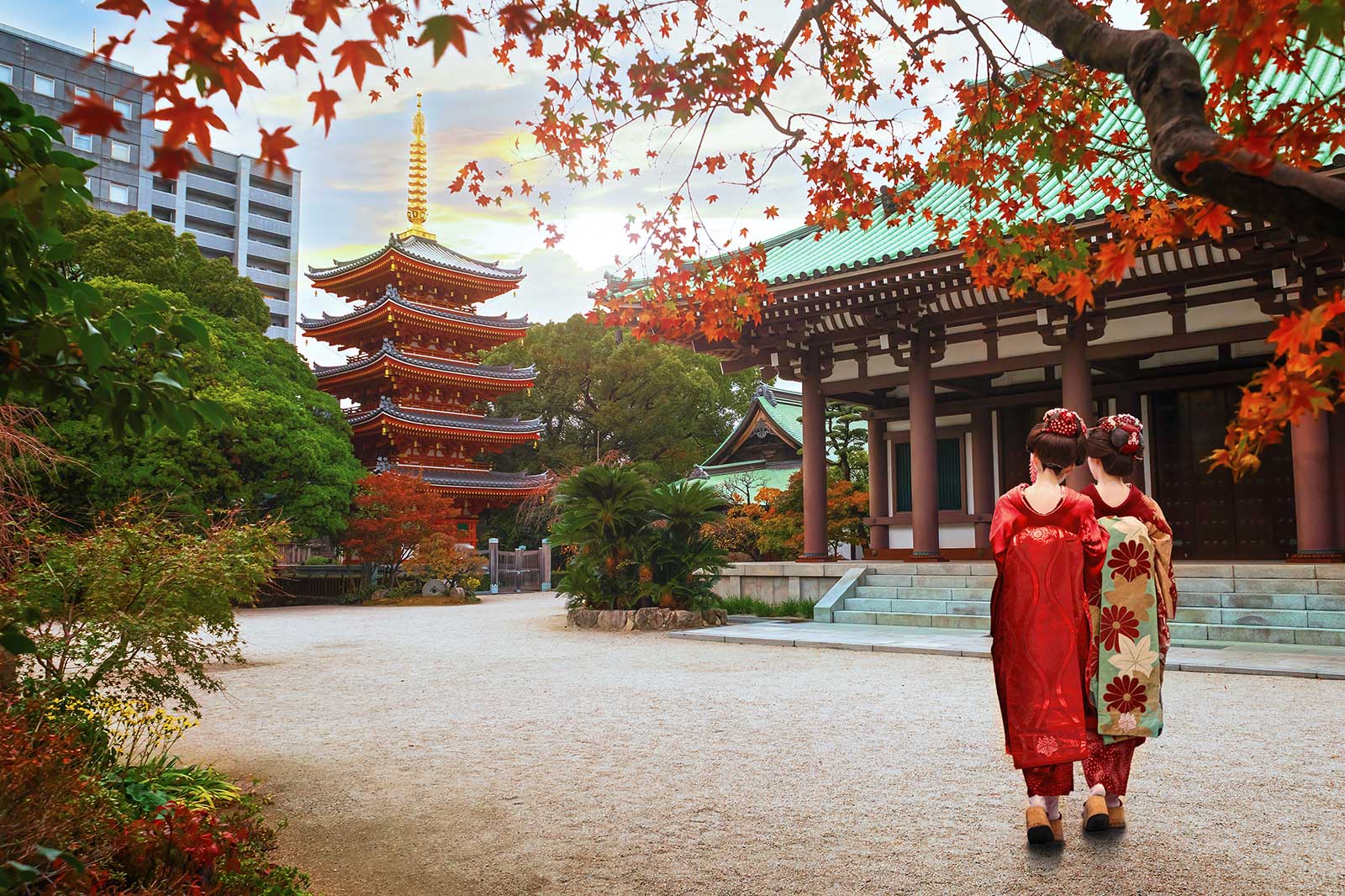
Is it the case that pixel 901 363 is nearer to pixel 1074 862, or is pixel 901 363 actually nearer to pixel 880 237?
pixel 880 237

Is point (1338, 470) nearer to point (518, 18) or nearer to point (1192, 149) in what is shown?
point (1192, 149)

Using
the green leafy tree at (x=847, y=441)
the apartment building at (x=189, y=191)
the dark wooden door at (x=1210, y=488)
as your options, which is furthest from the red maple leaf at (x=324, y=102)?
Result: the apartment building at (x=189, y=191)

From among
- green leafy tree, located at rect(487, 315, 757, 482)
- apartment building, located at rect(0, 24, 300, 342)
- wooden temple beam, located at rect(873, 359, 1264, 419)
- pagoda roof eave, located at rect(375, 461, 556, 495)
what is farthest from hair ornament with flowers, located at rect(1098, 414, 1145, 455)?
apartment building, located at rect(0, 24, 300, 342)

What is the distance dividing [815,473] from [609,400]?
85.6ft

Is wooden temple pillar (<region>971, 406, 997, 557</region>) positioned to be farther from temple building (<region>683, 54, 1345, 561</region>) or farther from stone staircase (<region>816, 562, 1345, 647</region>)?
stone staircase (<region>816, 562, 1345, 647</region>)

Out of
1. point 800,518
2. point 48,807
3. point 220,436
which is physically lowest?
point 48,807

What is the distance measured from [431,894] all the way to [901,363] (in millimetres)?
11960

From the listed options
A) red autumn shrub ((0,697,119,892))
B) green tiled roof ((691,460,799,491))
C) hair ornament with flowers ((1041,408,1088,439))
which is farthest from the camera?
green tiled roof ((691,460,799,491))

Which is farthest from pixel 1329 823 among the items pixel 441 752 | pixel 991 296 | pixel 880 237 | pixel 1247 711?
pixel 880 237

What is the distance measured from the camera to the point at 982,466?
15.5 m

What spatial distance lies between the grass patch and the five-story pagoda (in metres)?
18.6

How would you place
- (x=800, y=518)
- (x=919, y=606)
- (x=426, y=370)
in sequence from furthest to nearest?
(x=426, y=370) → (x=800, y=518) → (x=919, y=606)

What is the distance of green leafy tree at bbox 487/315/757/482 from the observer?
39.4 m

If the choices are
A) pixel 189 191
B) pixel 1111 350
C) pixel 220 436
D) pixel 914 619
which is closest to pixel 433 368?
pixel 220 436
